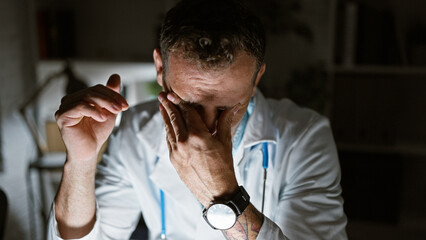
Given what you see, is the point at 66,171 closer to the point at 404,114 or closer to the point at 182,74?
the point at 182,74

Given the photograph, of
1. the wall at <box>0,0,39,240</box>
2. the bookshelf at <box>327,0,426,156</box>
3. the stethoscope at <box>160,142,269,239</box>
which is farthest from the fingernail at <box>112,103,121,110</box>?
Answer: the wall at <box>0,0,39,240</box>

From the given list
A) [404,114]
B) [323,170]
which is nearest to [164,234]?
[323,170]

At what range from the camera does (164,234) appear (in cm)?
123

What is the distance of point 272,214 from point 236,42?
57 cm

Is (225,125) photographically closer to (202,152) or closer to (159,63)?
(202,152)

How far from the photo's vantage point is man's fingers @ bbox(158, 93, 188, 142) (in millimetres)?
953

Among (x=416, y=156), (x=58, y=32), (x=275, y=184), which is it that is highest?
(x=58, y=32)

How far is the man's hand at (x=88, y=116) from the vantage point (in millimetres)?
992

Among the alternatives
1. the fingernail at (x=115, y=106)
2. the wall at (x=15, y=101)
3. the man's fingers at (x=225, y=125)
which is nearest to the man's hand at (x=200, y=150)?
the man's fingers at (x=225, y=125)

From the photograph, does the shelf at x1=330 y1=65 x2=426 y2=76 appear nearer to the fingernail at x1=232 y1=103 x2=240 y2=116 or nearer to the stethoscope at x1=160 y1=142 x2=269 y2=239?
the stethoscope at x1=160 y1=142 x2=269 y2=239

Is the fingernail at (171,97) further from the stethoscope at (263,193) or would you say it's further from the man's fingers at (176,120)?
the stethoscope at (263,193)

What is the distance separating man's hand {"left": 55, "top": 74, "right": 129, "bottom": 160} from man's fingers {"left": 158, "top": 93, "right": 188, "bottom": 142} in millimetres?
118

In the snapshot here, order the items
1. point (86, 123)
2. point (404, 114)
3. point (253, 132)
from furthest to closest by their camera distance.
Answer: point (404, 114) → point (253, 132) → point (86, 123)

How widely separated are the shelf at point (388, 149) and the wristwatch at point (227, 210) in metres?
1.58
